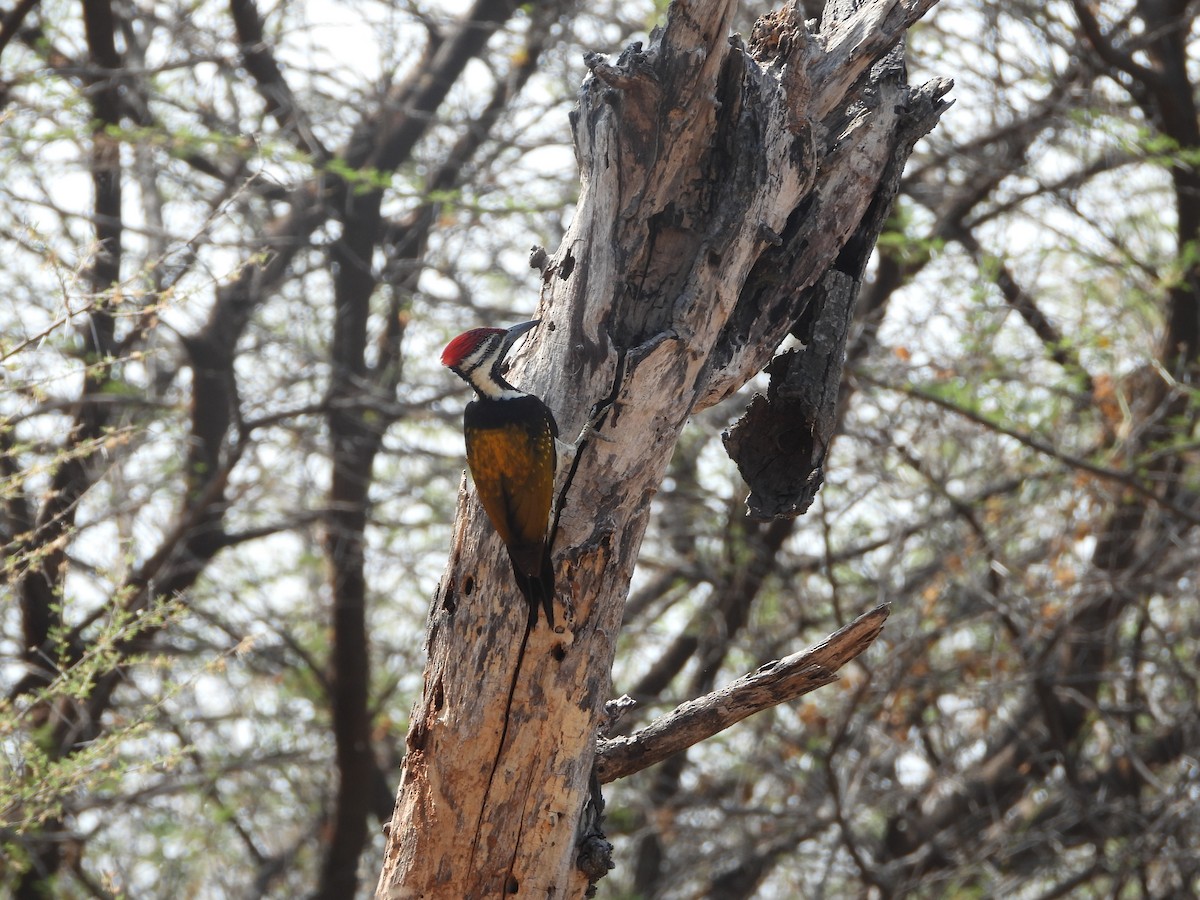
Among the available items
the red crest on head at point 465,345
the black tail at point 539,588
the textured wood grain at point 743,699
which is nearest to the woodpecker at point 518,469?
the black tail at point 539,588

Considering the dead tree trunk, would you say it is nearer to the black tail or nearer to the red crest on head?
the black tail

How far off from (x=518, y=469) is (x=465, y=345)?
0.80 meters

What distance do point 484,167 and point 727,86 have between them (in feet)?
16.4

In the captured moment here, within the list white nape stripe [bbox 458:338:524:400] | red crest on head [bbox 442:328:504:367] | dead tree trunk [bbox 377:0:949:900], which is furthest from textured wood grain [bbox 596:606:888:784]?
red crest on head [bbox 442:328:504:367]

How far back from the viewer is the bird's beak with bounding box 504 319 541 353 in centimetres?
367

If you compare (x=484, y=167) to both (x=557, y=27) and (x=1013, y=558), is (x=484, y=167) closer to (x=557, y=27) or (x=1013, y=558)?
(x=557, y=27)

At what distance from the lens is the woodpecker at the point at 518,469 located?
316 cm

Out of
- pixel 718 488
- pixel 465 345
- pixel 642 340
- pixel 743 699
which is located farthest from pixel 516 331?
pixel 718 488

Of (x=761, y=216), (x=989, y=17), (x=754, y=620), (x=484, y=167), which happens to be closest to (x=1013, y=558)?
(x=754, y=620)

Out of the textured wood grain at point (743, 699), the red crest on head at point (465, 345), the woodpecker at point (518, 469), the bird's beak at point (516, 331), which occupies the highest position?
the red crest on head at point (465, 345)

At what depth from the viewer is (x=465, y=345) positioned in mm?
4004

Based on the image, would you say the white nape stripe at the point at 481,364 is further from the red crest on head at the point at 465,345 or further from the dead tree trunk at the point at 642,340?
the dead tree trunk at the point at 642,340

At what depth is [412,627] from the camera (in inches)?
383

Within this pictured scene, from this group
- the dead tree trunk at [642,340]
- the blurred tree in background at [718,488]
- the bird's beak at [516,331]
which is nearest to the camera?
the dead tree trunk at [642,340]
